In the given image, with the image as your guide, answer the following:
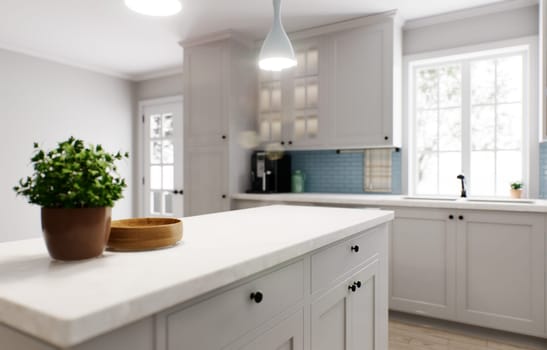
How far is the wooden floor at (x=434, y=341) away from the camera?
258 centimetres

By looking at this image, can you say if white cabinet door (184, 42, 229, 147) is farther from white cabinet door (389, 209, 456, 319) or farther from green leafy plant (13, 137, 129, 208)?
green leafy plant (13, 137, 129, 208)

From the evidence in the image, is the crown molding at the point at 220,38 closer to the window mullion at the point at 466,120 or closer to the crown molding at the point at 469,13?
the crown molding at the point at 469,13

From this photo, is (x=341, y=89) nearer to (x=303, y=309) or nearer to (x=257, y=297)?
(x=303, y=309)

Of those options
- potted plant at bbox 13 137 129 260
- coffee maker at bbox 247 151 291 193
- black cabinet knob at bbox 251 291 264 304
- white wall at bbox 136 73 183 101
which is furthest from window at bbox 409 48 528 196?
potted plant at bbox 13 137 129 260

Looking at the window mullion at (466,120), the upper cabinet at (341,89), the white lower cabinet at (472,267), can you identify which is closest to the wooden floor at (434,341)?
the white lower cabinet at (472,267)

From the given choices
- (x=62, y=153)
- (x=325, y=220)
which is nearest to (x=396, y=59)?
(x=325, y=220)

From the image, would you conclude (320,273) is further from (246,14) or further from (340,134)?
(246,14)

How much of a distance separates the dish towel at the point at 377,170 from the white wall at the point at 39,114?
2.59 m

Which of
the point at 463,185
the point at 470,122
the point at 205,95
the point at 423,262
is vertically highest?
the point at 205,95

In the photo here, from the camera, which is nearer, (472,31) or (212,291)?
(212,291)

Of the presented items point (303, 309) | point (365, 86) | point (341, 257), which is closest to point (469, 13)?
point (365, 86)

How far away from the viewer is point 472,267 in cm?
276

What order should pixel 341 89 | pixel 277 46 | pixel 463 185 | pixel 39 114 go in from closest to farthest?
1. pixel 277 46
2. pixel 463 185
3. pixel 341 89
4. pixel 39 114

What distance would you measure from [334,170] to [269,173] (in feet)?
2.16
